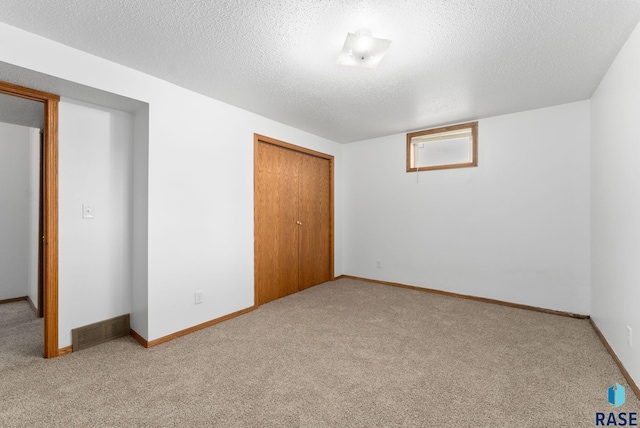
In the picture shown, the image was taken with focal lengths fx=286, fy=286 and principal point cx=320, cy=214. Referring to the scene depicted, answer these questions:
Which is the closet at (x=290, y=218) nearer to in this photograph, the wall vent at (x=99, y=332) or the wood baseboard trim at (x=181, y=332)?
the wood baseboard trim at (x=181, y=332)

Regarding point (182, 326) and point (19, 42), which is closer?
point (19, 42)

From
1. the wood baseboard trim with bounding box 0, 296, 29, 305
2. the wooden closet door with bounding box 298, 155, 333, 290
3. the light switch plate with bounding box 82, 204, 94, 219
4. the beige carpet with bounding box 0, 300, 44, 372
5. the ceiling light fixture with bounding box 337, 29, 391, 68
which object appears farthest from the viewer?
the wooden closet door with bounding box 298, 155, 333, 290

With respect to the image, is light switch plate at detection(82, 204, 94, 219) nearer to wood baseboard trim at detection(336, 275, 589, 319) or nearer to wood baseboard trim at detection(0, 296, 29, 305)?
wood baseboard trim at detection(0, 296, 29, 305)

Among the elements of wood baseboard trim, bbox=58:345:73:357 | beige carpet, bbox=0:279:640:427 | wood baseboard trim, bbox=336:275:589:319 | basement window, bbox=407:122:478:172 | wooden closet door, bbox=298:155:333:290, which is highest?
basement window, bbox=407:122:478:172

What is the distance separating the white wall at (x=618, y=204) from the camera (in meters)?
1.81

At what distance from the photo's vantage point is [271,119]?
3.57 metres

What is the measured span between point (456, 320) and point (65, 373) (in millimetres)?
3342

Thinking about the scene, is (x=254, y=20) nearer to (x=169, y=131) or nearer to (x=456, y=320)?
(x=169, y=131)

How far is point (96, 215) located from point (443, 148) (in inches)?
159

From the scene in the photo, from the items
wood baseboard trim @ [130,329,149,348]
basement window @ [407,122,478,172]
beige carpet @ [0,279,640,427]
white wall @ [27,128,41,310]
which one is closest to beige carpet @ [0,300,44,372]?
beige carpet @ [0,279,640,427]

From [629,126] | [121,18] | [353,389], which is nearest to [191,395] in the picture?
[353,389]

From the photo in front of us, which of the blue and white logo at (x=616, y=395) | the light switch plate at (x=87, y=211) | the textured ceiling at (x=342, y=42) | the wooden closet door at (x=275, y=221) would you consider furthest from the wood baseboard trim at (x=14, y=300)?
the blue and white logo at (x=616, y=395)

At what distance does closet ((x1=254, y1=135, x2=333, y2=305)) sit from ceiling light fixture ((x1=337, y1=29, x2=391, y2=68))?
174 cm

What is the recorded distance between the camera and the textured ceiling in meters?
1.62
